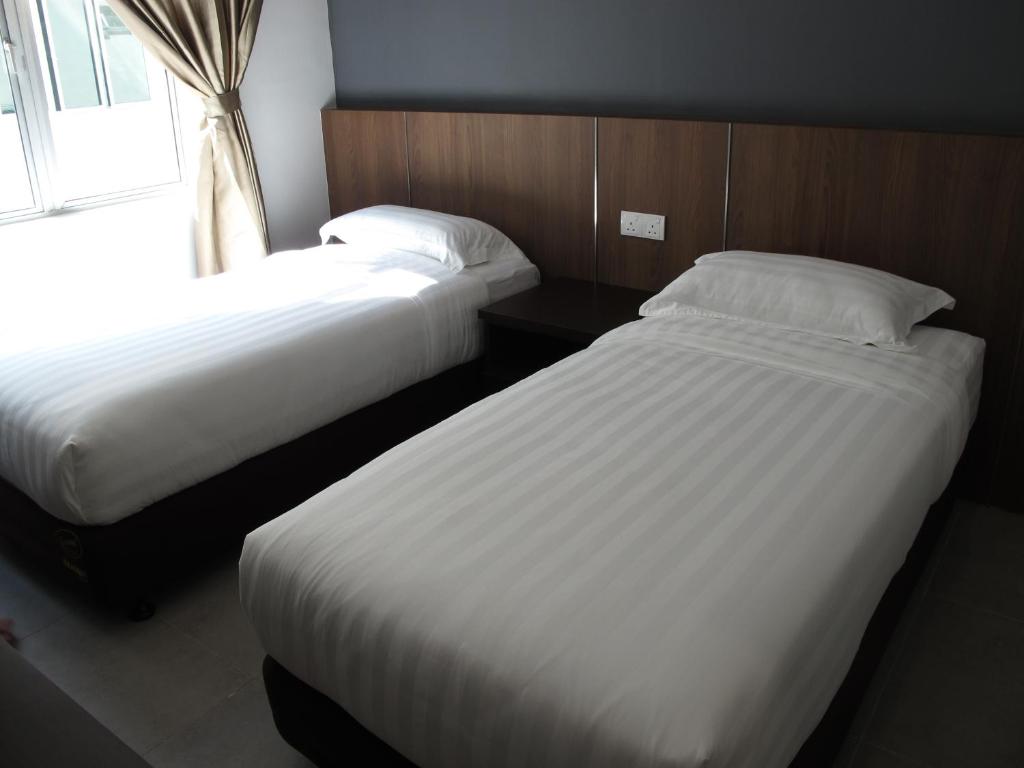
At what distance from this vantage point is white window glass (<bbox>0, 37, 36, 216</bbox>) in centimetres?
315

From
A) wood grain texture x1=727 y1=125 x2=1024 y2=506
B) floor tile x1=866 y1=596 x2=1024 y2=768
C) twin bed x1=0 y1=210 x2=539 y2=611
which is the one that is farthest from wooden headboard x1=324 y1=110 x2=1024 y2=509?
floor tile x1=866 y1=596 x2=1024 y2=768

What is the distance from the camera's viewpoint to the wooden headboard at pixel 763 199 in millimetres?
2402

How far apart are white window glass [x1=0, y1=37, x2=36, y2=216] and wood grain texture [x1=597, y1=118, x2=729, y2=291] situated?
2.11 metres

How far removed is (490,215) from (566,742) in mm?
2522

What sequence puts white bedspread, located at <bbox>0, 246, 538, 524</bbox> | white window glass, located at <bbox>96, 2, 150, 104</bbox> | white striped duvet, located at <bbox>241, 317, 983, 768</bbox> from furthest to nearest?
white window glass, located at <bbox>96, 2, 150, 104</bbox>
white bedspread, located at <bbox>0, 246, 538, 524</bbox>
white striped duvet, located at <bbox>241, 317, 983, 768</bbox>

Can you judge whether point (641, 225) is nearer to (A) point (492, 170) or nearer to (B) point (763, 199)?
(B) point (763, 199)

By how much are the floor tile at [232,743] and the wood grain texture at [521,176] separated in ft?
6.32

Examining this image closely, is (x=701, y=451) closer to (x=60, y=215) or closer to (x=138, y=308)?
(x=138, y=308)

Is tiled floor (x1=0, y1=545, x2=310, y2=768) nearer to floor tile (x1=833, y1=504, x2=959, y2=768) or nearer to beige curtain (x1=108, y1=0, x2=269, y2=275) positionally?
floor tile (x1=833, y1=504, x2=959, y2=768)

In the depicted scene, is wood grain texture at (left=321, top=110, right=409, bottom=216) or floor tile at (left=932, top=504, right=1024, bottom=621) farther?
wood grain texture at (left=321, top=110, right=409, bottom=216)

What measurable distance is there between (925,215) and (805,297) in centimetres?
43

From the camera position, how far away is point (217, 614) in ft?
7.30

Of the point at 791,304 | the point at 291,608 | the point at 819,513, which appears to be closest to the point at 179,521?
the point at 291,608

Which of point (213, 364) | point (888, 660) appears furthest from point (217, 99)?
point (888, 660)
